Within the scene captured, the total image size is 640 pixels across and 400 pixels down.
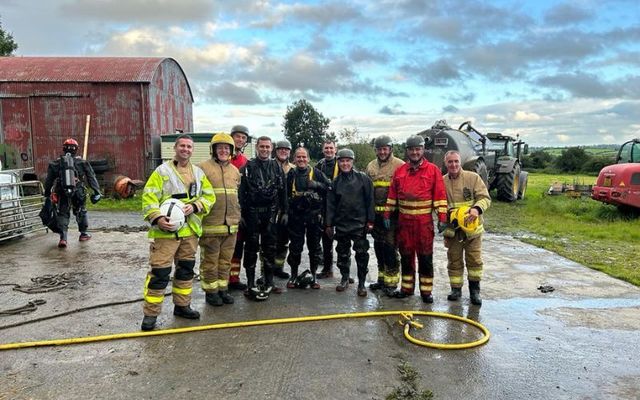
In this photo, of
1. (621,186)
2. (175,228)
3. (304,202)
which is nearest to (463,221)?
(304,202)

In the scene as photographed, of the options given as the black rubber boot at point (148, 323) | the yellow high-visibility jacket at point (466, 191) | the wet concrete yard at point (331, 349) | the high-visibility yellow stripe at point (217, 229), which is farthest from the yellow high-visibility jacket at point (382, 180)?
the black rubber boot at point (148, 323)

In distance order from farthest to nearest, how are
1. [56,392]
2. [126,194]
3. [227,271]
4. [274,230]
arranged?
[126,194], [274,230], [227,271], [56,392]

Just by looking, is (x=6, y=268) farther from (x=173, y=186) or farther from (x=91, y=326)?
(x=173, y=186)

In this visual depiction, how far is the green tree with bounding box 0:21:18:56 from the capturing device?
3092 cm

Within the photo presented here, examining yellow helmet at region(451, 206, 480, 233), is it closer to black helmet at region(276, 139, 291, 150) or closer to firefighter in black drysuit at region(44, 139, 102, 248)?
black helmet at region(276, 139, 291, 150)

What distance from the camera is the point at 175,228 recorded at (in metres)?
4.35

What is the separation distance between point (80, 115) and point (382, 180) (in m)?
14.8

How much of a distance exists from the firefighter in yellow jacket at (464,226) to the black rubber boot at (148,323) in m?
3.23

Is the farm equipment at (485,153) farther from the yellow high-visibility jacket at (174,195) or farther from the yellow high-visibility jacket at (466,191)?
the yellow high-visibility jacket at (174,195)

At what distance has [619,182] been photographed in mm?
11492

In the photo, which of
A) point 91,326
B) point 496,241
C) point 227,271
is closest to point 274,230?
point 227,271

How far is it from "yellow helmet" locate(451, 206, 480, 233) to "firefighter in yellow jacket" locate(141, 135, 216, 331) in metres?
2.64

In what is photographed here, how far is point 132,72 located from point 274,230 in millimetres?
13938

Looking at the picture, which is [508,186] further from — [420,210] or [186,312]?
[186,312]
